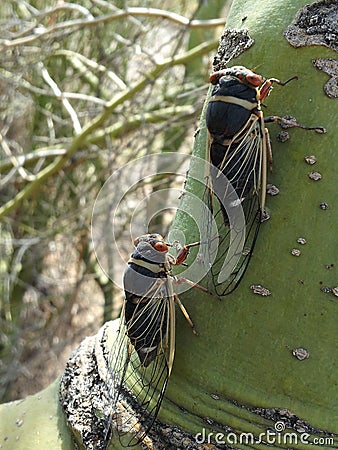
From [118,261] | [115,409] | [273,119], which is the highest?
[273,119]

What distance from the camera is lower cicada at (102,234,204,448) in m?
0.59

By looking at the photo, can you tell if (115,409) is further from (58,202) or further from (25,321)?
(25,321)

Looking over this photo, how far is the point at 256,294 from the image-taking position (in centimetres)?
57

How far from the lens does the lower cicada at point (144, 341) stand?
0.59 metres

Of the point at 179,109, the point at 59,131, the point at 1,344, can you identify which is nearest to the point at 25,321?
the point at 1,344

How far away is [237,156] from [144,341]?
209 mm

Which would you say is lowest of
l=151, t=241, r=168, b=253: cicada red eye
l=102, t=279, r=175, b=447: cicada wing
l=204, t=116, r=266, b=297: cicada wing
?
l=102, t=279, r=175, b=447: cicada wing

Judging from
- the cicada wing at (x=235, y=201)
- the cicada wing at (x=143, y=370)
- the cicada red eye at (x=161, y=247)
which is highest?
the cicada wing at (x=235, y=201)

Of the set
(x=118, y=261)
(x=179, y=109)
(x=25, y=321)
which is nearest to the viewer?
(x=179, y=109)

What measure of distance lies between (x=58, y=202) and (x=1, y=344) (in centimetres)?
61

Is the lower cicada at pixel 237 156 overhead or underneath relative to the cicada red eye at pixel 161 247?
overhead

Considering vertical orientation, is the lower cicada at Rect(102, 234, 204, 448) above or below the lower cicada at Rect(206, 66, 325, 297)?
below

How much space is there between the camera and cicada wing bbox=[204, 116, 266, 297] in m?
0.56

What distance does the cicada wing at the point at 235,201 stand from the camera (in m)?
0.56
